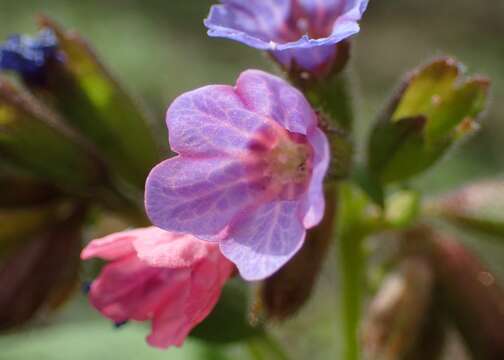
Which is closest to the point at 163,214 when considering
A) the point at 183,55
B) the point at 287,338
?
the point at 287,338

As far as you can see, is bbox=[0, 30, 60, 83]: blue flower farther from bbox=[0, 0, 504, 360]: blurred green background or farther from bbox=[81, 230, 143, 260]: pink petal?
bbox=[0, 0, 504, 360]: blurred green background

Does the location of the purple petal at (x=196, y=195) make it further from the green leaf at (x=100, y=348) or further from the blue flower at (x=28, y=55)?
the green leaf at (x=100, y=348)

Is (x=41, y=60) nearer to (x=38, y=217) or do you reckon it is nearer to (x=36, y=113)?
(x=36, y=113)

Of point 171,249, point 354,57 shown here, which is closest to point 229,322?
point 171,249

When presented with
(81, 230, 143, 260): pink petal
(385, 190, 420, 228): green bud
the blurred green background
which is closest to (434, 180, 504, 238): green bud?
(385, 190, 420, 228): green bud

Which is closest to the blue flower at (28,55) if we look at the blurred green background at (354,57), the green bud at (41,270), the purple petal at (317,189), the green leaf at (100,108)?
the green leaf at (100,108)

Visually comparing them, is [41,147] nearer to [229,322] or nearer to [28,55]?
[28,55]
